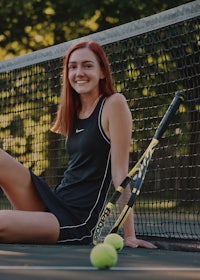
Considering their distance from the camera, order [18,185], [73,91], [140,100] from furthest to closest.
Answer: [140,100], [73,91], [18,185]

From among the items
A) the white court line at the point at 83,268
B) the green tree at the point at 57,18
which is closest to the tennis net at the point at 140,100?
the white court line at the point at 83,268

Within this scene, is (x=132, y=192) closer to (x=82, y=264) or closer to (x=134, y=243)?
(x=134, y=243)

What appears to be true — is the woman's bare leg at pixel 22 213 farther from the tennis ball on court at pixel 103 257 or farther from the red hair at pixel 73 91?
the tennis ball on court at pixel 103 257

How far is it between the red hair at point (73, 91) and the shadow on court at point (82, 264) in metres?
0.83

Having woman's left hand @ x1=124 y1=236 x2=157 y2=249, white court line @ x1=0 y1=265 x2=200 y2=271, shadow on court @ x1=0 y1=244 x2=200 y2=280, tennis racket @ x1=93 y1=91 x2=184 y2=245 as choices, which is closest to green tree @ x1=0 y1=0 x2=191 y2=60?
tennis racket @ x1=93 y1=91 x2=184 y2=245

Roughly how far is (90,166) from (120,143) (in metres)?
0.28

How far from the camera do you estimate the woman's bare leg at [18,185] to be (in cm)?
528

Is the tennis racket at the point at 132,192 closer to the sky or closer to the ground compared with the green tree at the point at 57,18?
closer to the ground

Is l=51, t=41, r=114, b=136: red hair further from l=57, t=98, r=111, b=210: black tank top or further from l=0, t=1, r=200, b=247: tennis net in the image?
l=0, t=1, r=200, b=247: tennis net

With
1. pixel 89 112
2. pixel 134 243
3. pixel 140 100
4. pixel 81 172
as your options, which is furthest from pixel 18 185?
pixel 140 100

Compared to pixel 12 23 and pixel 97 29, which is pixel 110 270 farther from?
pixel 12 23

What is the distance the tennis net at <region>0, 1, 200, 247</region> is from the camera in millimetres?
7348

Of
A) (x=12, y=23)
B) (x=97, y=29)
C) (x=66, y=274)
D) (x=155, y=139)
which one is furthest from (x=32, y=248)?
(x=12, y=23)

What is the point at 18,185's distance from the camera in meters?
5.33
